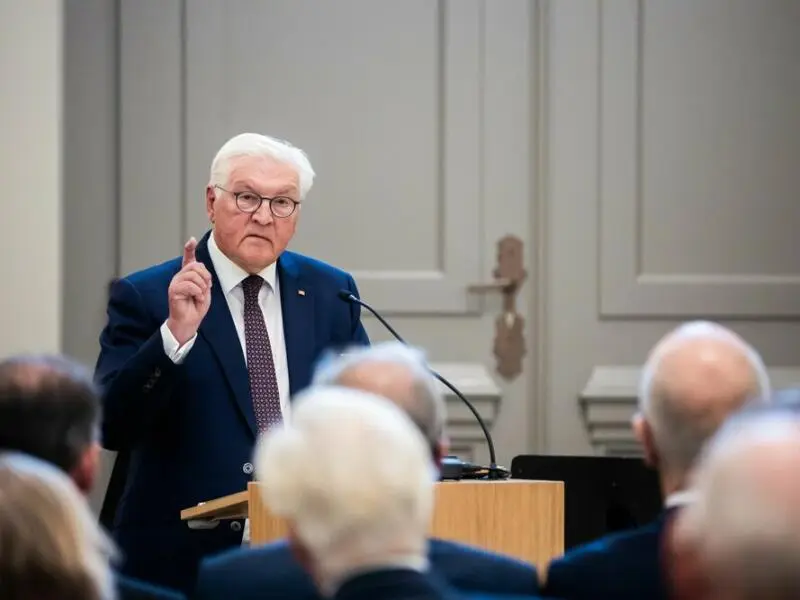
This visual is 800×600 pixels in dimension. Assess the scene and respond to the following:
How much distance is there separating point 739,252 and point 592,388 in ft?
2.41

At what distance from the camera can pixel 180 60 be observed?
5148mm

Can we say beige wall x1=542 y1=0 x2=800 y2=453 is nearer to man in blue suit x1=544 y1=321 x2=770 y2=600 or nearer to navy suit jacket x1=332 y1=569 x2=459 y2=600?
man in blue suit x1=544 y1=321 x2=770 y2=600

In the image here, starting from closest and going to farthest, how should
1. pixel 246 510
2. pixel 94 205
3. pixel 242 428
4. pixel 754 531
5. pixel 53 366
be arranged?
pixel 754 531, pixel 53 366, pixel 246 510, pixel 242 428, pixel 94 205

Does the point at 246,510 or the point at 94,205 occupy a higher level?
the point at 94,205

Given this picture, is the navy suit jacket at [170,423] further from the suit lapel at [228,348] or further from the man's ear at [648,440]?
the man's ear at [648,440]

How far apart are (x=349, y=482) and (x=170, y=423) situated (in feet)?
6.51

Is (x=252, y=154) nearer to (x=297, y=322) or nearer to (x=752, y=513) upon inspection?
(x=297, y=322)

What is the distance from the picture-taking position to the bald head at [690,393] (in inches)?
81.3

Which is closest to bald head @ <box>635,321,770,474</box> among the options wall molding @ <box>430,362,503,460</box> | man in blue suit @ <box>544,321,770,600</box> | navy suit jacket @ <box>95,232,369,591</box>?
man in blue suit @ <box>544,321,770,600</box>

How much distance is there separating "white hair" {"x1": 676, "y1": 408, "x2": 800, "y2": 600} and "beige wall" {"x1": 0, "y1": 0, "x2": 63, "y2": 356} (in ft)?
11.4

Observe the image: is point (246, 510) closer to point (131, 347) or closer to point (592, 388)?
point (131, 347)

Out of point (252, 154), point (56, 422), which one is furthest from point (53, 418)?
point (252, 154)

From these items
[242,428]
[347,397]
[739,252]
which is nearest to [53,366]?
[347,397]

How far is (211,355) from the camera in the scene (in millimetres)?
3527
